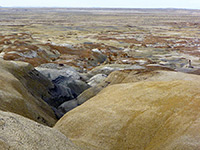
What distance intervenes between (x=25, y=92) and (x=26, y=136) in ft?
21.7

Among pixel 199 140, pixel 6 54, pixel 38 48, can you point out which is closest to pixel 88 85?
pixel 199 140

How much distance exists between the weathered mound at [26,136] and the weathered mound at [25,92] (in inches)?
117

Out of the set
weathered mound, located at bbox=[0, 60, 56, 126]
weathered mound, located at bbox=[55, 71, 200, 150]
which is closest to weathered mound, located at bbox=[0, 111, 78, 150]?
weathered mound, located at bbox=[55, 71, 200, 150]

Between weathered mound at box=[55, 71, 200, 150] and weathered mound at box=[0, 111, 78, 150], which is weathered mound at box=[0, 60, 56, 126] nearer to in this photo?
weathered mound at box=[55, 71, 200, 150]

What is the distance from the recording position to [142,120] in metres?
8.66

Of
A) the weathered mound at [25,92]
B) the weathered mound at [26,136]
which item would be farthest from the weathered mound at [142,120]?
the weathered mound at [26,136]

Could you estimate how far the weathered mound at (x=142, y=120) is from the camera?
7.84 m

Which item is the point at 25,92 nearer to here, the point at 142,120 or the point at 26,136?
the point at 142,120

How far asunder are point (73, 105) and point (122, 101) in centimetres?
447

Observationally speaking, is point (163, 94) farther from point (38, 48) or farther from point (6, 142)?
point (38, 48)

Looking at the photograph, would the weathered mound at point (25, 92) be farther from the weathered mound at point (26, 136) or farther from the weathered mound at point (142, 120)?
the weathered mound at point (26, 136)

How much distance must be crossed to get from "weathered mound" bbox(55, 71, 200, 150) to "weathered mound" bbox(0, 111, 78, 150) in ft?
6.66

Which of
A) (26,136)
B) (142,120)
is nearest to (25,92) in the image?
(142,120)

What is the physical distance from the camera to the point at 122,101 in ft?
32.8
